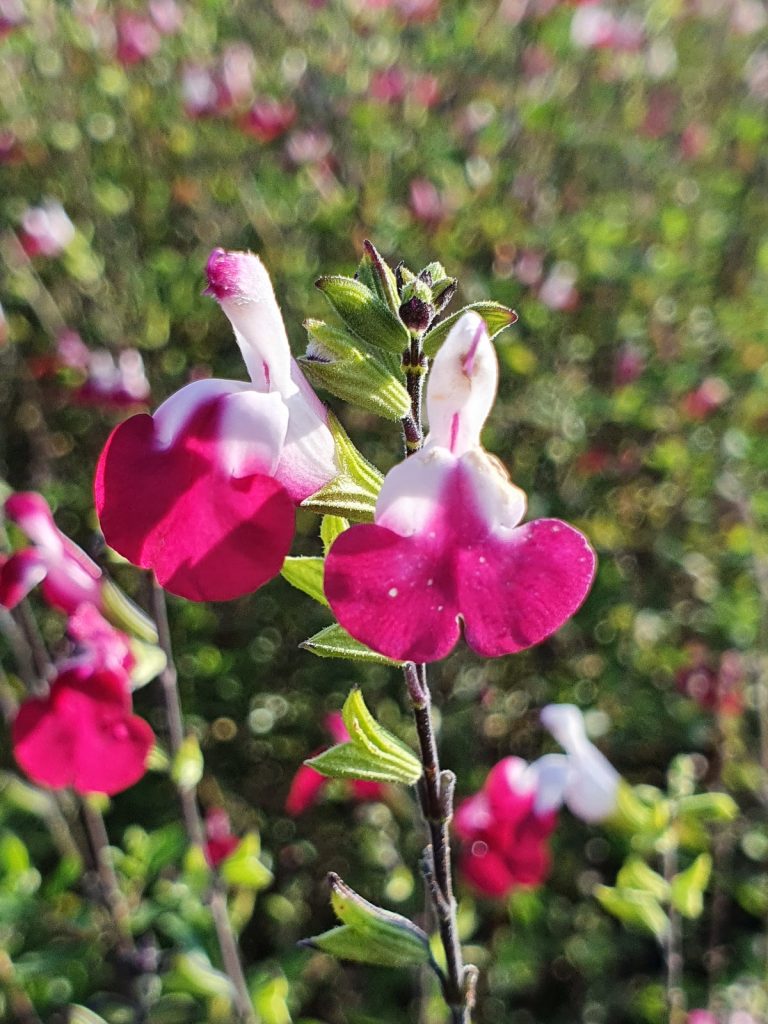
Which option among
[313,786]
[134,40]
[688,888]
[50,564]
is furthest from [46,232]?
[688,888]

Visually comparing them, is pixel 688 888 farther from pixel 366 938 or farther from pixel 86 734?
pixel 86 734

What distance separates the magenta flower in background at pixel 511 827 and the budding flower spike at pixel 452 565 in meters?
0.67

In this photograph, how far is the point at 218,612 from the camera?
2100mm

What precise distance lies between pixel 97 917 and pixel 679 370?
1594mm

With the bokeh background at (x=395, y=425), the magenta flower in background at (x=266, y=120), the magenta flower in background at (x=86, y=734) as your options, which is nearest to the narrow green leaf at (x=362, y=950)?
the magenta flower in background at (x=86, y=734)

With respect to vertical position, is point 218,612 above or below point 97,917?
below

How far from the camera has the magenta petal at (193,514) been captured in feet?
1.52

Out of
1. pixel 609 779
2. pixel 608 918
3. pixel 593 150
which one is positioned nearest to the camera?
pixel 609 779

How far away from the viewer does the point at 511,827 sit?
1.03 m

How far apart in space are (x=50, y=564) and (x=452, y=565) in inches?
23.3

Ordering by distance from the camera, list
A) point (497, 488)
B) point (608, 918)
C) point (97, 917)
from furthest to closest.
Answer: point (608, 918) < point (97, 917) < point (497, 488)

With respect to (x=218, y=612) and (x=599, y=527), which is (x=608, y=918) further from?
(x=218, y=612)

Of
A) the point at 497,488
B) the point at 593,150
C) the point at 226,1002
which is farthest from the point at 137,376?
the point at 593,150

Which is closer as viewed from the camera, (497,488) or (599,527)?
(497,488)
